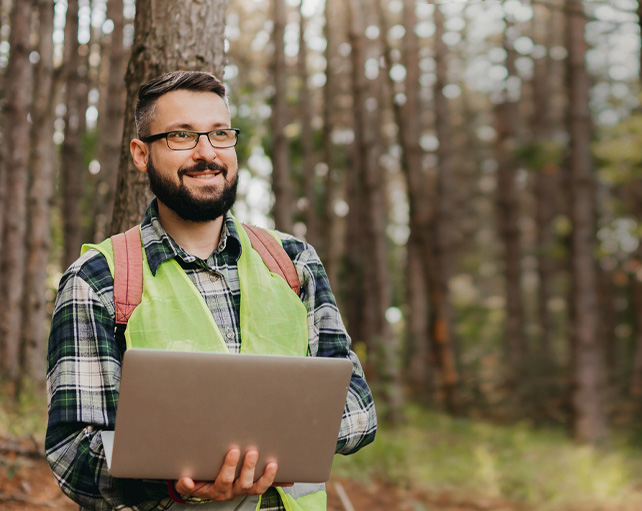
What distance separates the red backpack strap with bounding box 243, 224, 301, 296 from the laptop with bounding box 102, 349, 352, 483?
0.52 m

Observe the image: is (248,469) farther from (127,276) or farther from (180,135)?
(180,135)

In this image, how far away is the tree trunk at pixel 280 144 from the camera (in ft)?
36.4

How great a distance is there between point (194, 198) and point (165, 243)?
0.17 m

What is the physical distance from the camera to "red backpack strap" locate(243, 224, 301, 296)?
246cm

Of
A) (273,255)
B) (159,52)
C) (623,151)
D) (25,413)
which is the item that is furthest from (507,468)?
(273,255)

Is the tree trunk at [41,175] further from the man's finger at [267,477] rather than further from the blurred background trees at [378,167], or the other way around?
the man's finger at [267,477]

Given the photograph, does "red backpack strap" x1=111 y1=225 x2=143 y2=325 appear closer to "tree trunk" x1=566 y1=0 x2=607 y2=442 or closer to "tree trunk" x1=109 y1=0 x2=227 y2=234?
"tree trunk" x1=109 y1=0 x2=227 y2=234

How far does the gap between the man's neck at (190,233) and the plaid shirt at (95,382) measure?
0.08m

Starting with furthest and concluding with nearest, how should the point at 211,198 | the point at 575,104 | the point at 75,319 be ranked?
the point at 575,104
the point at 211,198
the point at 75,319

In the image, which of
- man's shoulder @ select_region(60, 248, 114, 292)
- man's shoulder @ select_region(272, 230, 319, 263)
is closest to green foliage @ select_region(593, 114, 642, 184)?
man's shoulder @ select_region(272, 230, 319, 263)

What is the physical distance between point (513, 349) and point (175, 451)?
1698 cm

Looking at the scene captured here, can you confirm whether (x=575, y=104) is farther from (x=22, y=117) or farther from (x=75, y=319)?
(x=75, y=319)

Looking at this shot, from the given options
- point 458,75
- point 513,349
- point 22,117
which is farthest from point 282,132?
point 458,75

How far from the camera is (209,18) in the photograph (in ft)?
13.3
